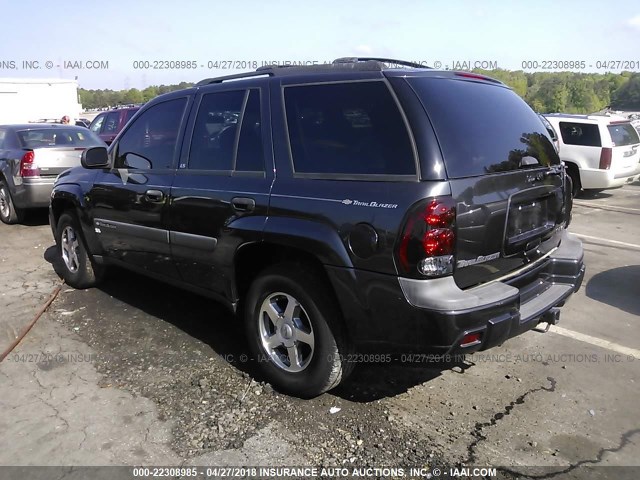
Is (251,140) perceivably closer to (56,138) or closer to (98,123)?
(56,138)

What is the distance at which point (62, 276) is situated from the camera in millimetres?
5961

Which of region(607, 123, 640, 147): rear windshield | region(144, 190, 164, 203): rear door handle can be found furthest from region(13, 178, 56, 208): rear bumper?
region(607, 123, 640, 147): rear windshield

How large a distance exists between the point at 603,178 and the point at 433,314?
396 inches

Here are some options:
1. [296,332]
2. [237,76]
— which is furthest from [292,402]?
[237,76]

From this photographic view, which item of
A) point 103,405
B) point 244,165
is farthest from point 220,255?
point 103,405

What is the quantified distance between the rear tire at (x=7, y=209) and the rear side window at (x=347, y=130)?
7064 mm

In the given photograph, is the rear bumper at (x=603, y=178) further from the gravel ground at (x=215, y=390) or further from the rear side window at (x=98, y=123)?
the rear side window at (x=98, y=123)

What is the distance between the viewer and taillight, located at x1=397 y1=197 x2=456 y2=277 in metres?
2.62

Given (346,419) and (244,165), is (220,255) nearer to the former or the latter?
(244,165)

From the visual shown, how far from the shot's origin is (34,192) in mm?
8156

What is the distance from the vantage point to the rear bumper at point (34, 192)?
8.16 meters

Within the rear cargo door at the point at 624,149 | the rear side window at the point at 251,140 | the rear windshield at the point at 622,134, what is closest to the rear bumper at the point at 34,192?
the rear side window at the point at 251,140

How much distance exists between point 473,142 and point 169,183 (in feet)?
7.41

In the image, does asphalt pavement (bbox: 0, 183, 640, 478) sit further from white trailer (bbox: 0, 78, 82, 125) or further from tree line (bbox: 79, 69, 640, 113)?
white trailer (bbox: 0, 78, 82, 125)
